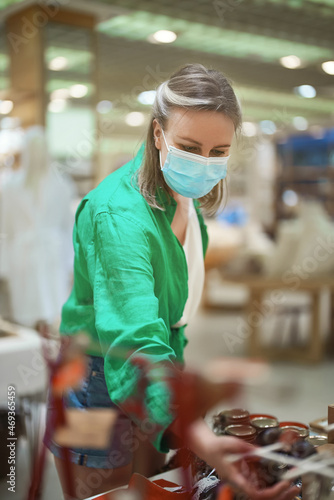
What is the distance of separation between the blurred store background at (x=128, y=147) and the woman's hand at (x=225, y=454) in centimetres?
152

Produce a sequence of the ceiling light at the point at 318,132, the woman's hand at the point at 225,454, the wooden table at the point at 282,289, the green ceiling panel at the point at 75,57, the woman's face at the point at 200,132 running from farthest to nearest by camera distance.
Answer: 1. the ceiling light at the point at 318,132
2. the green ceiling panel at the point at 75,57
3. the wooden table at the point at 282,289
4. the woman's face at the point at 200,132
5. the woman's hand at the point at 225,454

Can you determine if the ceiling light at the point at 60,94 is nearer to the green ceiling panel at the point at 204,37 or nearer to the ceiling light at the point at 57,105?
the ceiling light at the point at 57,105

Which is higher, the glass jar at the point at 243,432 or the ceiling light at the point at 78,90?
the glass jar at the point at 243,432

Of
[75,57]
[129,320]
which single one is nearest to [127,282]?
[129,320]

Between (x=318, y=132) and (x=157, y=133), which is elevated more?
(x=157, y=133)

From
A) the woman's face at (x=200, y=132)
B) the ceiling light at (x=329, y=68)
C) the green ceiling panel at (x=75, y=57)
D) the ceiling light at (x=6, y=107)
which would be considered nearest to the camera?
the woman's face at (x=200, y=132)

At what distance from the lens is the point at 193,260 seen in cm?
116

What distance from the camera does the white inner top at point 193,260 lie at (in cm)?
114

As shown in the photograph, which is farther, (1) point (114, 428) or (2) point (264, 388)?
(1) point (114, 428)

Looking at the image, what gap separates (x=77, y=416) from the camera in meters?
1.08

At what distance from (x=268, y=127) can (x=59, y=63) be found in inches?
162

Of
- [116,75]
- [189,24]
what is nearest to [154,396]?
[189,24]

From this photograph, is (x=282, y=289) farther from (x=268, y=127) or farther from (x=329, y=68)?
(x=268, y=127)

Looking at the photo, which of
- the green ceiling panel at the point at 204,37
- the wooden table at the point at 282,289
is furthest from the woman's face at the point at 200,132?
the green ceiling panel at the point at 204,37
